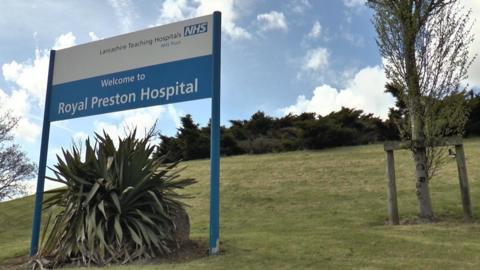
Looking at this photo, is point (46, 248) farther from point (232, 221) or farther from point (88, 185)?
point (232, 221)

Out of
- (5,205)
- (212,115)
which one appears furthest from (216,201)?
(5,205)

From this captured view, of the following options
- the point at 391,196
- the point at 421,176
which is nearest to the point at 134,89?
the point at 391,196

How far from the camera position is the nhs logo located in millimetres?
8086

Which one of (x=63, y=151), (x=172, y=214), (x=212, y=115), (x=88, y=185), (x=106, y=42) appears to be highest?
(x=106, y=42)

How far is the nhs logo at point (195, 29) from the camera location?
809 centimetres

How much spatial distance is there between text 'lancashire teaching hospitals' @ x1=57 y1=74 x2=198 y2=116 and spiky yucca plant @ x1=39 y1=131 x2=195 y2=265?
0.80 metres

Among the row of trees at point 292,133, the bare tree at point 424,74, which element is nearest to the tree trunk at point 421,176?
the bare tree at point 424,74

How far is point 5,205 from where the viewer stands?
1942cm

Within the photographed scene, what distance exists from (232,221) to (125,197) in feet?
16.9

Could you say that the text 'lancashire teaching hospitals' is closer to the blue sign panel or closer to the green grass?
the blue sign panel

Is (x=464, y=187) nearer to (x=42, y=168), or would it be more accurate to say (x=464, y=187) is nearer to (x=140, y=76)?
(x=140, y=76)

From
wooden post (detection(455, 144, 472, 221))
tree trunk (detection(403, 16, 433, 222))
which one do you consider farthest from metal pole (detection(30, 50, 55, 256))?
wooden post (detection(455, 144, 472, 221))

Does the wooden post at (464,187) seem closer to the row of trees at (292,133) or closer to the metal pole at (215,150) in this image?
the metal pole at (215,150)

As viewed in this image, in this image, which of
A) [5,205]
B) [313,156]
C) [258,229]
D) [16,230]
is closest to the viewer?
[258,229]
